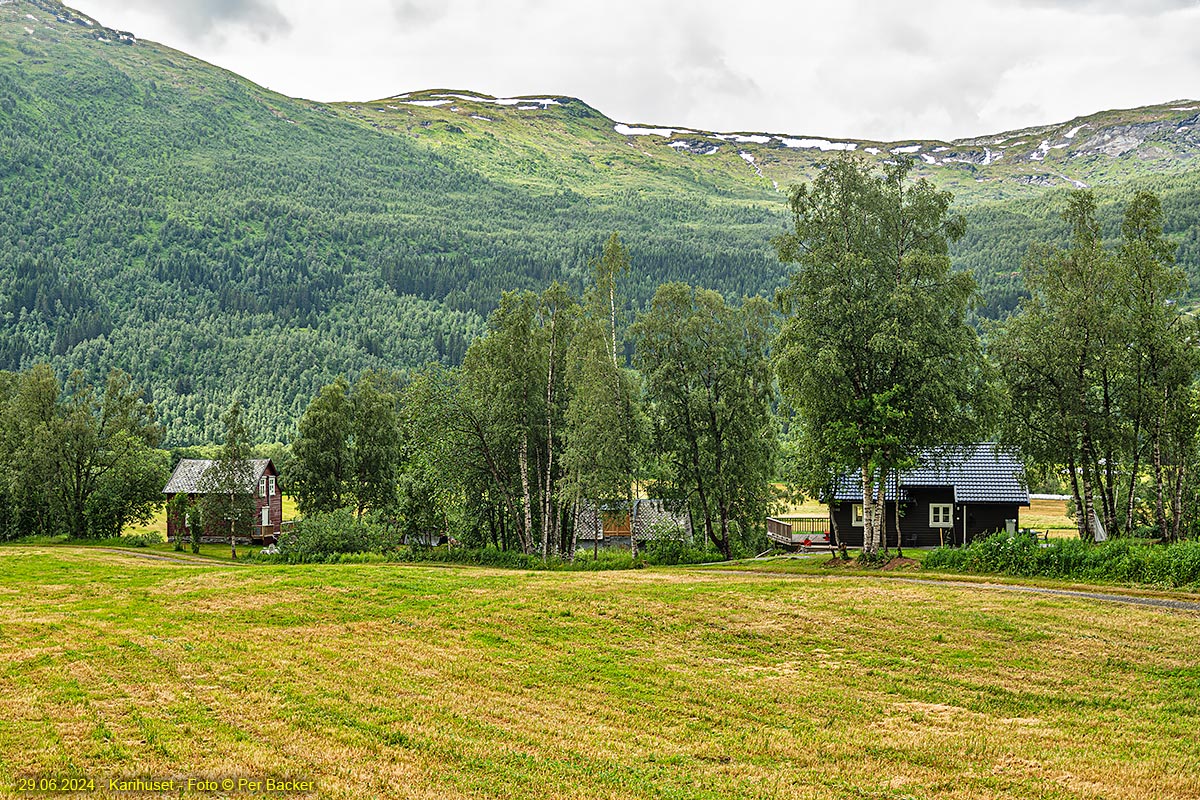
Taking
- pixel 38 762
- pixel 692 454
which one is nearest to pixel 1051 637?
pixel 38 762

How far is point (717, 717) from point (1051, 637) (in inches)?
369

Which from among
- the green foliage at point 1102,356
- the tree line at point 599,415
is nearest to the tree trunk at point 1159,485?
the green foliage at point 1102,356

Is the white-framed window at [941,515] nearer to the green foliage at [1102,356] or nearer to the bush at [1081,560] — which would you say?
the green foliage at [1102,356]

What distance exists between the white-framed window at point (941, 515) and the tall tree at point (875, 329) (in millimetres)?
14882

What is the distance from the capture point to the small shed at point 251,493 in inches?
2803

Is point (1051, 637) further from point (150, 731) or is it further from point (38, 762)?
point (38, 762)

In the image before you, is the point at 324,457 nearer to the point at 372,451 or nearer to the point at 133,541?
the point at 372,451

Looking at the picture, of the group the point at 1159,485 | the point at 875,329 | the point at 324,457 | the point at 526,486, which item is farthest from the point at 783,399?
the point at 324,457

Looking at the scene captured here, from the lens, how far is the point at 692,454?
1882 inches

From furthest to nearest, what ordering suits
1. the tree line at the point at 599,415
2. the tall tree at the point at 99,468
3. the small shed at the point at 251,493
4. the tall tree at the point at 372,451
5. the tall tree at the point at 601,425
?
the small shed at the point at 251,493 → the tall tree at the point at 372,451 → the tall tree at the point at 99,468 → the tree line at the point at 599,415 → the tall tree at the point at 601,425

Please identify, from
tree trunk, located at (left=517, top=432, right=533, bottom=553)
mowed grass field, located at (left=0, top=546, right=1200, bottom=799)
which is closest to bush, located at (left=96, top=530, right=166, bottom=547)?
tree trunk, located at (left=517, top=432, right=533, bottom=553)

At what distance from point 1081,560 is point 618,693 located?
Answer: 19203 mm

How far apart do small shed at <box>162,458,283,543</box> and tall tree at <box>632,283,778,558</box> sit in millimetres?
34254

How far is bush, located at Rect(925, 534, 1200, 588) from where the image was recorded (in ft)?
82.4
